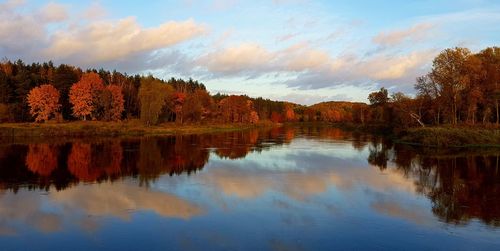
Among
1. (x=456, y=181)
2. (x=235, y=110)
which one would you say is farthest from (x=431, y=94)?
(x=235, y=110)

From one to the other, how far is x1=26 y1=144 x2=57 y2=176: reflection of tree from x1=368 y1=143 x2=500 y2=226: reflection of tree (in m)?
22.4

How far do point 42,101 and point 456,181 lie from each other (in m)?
65.8

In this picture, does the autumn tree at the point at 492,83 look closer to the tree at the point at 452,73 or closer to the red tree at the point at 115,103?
Result: the tree at the point at 452,73

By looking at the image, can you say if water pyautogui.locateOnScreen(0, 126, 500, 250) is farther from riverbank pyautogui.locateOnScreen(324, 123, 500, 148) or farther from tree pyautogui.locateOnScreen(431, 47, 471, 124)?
tree pyautogui.locateOnScreen(431, 47, 471, 124)

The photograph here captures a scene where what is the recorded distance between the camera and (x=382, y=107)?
306 feet

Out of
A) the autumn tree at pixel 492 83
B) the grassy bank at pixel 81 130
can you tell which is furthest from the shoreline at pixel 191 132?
the autumn tree at pixel 492 83

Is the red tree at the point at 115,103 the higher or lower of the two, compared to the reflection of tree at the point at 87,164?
higher

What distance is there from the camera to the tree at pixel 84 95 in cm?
7300

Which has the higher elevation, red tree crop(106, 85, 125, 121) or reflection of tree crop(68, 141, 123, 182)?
red tree crop(106, 85, 125, 121)

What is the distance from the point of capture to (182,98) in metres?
93.2

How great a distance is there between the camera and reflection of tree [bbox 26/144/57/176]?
26.7m

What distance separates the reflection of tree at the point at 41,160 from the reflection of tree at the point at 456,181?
73.4 feet

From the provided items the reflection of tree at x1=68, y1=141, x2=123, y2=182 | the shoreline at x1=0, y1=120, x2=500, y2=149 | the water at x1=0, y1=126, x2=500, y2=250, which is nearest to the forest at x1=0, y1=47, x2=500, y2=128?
the shoreline at x1=0, y1=120, x2=500, y2=149

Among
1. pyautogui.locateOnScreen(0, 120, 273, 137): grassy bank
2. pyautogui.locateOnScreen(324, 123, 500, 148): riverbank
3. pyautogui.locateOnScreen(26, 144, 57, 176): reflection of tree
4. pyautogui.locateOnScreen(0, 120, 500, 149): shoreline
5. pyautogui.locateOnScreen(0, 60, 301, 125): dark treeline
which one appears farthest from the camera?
pyautogui.locateOnScreen(0, 60, 301, 125): dark treeline
